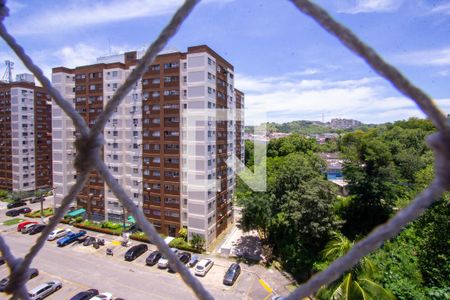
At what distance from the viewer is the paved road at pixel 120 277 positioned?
7.54 meters

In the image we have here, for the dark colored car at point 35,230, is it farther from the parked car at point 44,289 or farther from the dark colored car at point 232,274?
the dark colored car at point 232,274

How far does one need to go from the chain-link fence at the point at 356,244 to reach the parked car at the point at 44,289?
860 centimetres

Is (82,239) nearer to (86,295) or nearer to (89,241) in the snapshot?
(89,241)

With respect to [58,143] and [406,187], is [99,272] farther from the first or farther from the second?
[406,187]

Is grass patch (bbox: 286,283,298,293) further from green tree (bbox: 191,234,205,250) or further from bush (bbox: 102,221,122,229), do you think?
bush (bbox: 102,221,122,229)

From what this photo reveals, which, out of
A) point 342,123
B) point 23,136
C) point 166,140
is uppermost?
point 342,123

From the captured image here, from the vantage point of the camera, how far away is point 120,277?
837 cm

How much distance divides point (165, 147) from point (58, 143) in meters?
6.87

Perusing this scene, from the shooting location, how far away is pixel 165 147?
445 inches

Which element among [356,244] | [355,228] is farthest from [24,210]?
[356,244]

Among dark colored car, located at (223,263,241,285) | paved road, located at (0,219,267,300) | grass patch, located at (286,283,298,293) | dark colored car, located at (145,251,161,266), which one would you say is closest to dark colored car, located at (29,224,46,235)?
paved road, located at (0,219,267,300)

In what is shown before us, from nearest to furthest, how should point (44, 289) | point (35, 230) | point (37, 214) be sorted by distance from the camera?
point (44, 289), point (35, 230), point (37, 214)

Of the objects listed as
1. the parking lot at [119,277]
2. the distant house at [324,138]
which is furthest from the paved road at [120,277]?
the distant house at [324,138]

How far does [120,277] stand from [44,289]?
206 cm
